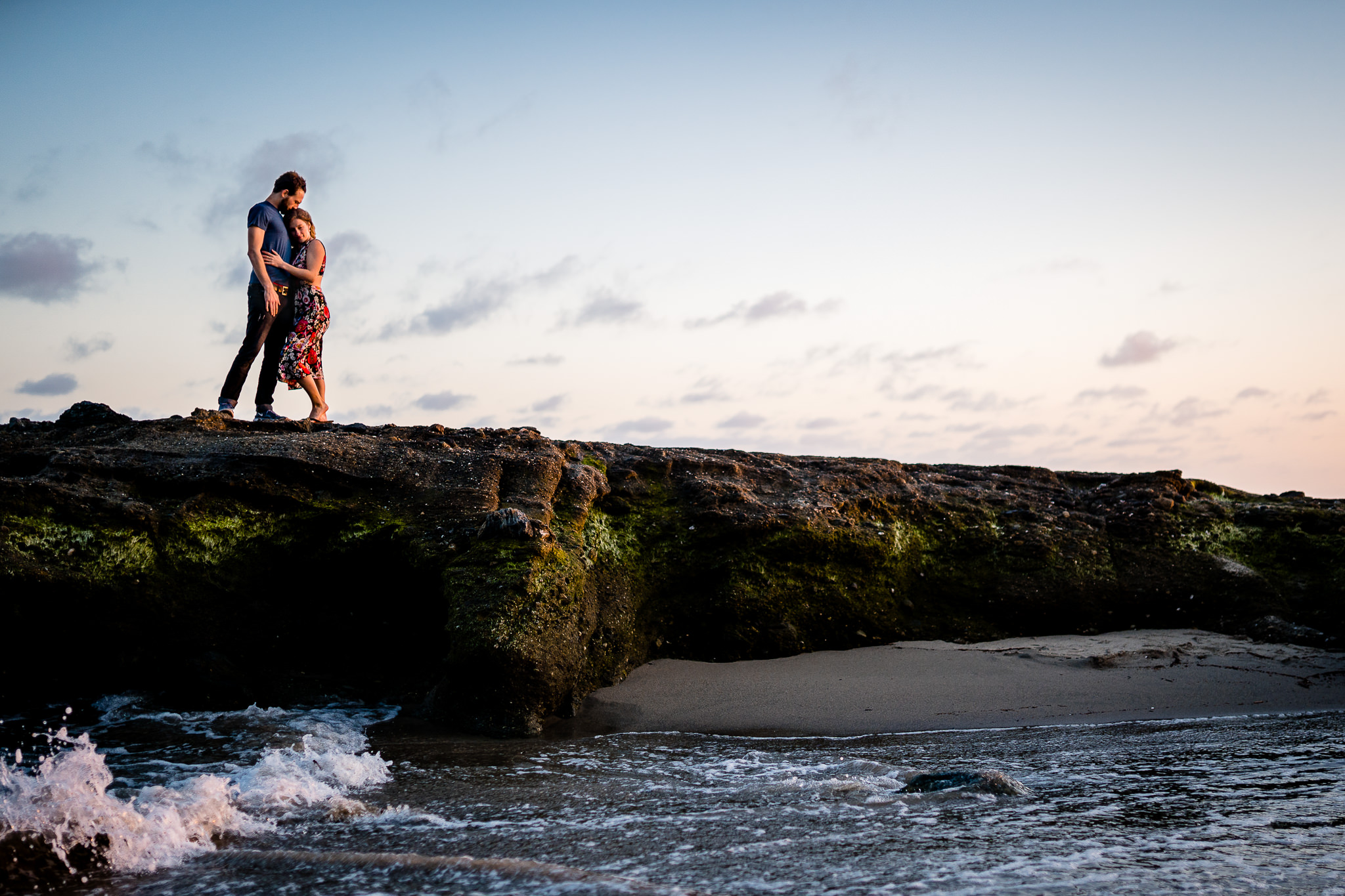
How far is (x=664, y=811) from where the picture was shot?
3.60 m

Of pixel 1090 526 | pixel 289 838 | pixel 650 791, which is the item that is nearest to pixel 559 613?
pixel 650 791

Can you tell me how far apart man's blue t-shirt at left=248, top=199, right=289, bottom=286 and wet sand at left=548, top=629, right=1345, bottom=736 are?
201 inches

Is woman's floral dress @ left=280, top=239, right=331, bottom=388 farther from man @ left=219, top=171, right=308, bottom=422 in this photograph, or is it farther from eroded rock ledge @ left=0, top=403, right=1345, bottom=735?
eroded rock ledge @ left=0, top=403, right=1345, bottom=735

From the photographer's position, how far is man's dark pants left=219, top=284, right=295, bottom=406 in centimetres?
764

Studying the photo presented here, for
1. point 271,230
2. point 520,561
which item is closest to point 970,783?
point 520,561

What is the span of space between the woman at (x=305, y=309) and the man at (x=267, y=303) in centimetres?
8

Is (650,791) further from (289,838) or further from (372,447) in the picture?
(372,447)

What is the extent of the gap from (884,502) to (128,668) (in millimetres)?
5762

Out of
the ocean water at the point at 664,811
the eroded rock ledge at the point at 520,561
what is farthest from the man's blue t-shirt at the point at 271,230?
the ocean water at the point at 664,811

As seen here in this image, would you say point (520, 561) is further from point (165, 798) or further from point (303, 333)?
point (303, 333)

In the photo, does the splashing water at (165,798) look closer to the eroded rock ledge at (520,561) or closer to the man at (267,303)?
the eroded rock ledge at (520,561)

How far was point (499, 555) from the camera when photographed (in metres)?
5.44

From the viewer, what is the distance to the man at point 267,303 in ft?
25.0

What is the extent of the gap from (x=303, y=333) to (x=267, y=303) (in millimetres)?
521
